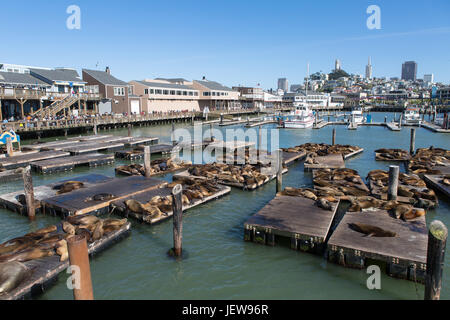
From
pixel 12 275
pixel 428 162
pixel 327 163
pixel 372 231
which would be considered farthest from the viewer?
pixel 327 163

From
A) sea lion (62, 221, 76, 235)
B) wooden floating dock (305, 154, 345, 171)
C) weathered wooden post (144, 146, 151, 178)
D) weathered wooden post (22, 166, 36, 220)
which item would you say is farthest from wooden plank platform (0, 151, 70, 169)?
wooden floating dock (305, 154, 345, 171)

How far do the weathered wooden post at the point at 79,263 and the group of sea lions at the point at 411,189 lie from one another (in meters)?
11.7

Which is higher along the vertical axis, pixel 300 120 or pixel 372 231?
pixel 300 120

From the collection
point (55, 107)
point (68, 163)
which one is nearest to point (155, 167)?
point (68, 163)

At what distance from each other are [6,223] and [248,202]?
929 cm

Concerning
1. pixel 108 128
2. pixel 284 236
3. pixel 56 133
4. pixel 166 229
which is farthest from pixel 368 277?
pixel 108 128

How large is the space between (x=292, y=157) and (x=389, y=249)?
47.9 feet

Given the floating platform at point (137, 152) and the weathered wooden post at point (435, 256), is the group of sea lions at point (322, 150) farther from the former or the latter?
the weathered wooden post at point (435, 256)

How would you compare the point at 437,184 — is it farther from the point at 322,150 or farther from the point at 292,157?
the point at 322,150

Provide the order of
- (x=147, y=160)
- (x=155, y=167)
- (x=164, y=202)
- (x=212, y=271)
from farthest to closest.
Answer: (x=155, y=167), (x=147, y=160), (x=164, y=202), (x=212, y=271)

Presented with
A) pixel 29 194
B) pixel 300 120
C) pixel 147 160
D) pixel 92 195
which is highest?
pixel 300 120

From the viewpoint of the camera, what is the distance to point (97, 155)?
74.5 ft

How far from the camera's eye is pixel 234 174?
651 inches

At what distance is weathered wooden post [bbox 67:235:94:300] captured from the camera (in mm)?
4832
